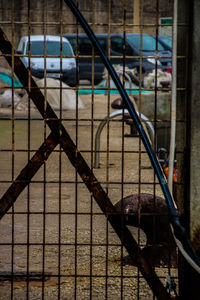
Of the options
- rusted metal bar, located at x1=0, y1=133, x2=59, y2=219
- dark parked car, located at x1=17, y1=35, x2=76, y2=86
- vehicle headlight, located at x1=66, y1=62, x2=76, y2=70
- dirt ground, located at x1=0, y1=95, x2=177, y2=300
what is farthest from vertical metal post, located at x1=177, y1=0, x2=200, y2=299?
vehicle headlight, located at x1=66, y1=62, x2=76, y2=70

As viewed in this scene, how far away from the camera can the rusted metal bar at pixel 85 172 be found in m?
2.85

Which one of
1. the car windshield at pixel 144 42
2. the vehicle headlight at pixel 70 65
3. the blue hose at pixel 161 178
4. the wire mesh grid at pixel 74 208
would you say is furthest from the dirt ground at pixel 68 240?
the car windshield at pixel 144 42

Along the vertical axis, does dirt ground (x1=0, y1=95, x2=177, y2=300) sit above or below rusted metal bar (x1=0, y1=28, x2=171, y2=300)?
below

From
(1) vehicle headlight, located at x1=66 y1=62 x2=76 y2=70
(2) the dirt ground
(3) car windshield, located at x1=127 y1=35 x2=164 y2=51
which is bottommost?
(1) vehicle headlight, located at x1=66 y1=62 x2=76 y2=70

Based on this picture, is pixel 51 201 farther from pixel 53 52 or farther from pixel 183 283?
pixel 53 52

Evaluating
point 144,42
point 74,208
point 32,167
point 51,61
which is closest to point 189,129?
point 32,167

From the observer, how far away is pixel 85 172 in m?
2.86

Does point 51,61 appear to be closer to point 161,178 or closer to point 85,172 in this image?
point 85,172

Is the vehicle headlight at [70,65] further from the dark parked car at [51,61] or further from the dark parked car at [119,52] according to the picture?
the dark parked car at [119,52]

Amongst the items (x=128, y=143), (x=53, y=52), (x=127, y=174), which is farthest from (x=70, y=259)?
(x=53, y=52)

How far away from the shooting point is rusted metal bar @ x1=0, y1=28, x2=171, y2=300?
9.35 ft

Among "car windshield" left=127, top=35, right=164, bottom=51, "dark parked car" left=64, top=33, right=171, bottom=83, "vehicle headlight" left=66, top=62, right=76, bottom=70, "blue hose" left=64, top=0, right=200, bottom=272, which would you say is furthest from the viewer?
"car windshield" left=127, top=35, right=164, bottom=51

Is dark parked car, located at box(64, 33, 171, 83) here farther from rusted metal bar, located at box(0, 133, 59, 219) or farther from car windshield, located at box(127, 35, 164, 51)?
rusted metal bar, located at box(0, 133, 59, 219)

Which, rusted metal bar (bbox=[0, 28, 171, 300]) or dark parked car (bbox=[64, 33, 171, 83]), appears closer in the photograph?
rusted metal bar (bbox=[0, 28, 171, 300])
